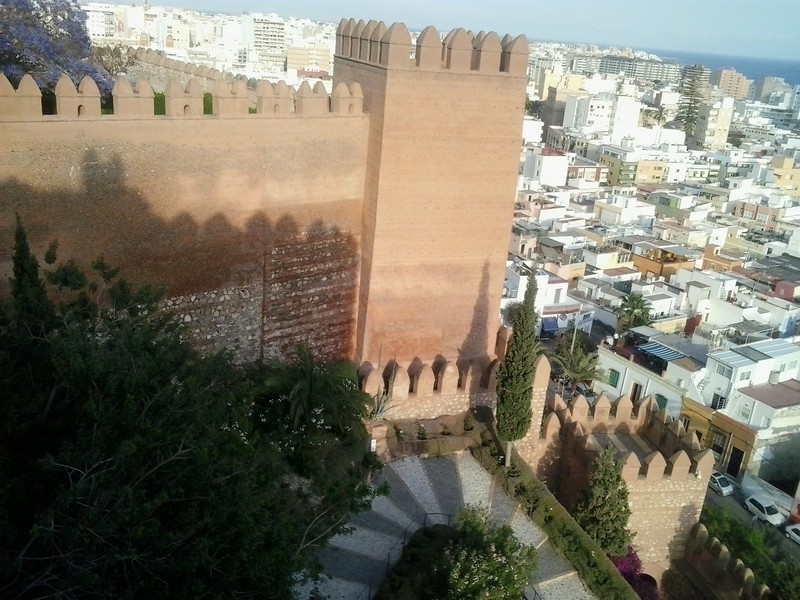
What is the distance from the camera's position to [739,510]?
1664 centimetres

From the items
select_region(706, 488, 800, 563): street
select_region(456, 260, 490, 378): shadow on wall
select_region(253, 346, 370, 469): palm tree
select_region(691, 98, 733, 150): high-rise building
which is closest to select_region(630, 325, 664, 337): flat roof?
select_region(706, 488, 800, 563): street

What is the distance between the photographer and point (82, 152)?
7910 mm

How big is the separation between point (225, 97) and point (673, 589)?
387 inches

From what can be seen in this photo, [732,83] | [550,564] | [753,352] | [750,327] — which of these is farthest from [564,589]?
[732,83]

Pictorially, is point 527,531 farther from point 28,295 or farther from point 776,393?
point 776,393

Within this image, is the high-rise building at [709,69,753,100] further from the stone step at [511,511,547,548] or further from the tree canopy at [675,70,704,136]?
the stone step at [511,511,547,548]

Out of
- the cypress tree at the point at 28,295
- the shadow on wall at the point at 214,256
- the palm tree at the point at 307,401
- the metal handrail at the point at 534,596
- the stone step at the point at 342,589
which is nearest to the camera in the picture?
the cypress tree at the point at 28,295

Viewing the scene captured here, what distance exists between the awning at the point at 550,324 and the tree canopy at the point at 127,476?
17533 millimetres

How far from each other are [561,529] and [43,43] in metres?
9.53

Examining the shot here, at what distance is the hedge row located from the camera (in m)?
8.96

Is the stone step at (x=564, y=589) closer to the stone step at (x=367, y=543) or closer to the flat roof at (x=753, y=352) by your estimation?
the stone step at (x=367, y=543)

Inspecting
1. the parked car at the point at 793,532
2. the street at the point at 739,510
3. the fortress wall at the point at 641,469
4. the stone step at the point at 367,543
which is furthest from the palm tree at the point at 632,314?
the stone step at the point at 367,543

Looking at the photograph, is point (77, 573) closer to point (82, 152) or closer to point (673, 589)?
point (82, 152)

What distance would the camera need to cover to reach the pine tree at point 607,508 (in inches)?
420
